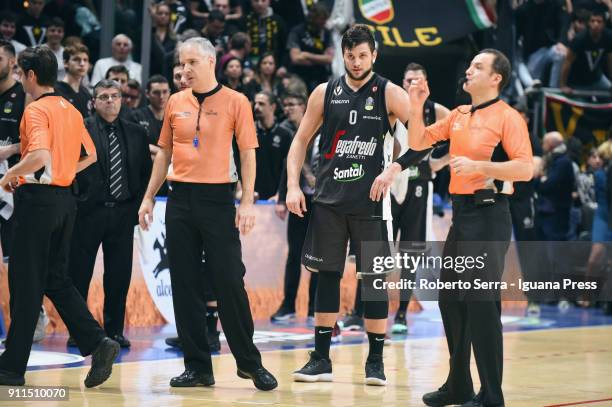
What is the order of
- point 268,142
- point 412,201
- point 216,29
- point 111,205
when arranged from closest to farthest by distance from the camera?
point 111,205, point 412,201, point 268,142, point 216,29

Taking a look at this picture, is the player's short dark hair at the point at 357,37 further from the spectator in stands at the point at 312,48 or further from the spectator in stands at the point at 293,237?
the spectator in stands at the point at 312,48

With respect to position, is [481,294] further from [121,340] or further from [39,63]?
[121,340]

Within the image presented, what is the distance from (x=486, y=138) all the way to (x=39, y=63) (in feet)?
9.44

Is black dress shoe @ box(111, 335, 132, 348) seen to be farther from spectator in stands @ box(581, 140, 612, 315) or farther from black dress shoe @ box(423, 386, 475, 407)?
spectator in stands @ box(581, 140, 612, 315)

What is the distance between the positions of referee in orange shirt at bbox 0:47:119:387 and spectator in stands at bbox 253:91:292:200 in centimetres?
470

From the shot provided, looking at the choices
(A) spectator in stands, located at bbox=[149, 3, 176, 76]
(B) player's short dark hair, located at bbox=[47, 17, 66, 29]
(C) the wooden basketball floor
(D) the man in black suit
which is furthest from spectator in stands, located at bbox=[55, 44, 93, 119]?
(A) spectator in stands, located at bbox=[149, 3, 176, 76]

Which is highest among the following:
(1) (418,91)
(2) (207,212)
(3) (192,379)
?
(1) (418,91)

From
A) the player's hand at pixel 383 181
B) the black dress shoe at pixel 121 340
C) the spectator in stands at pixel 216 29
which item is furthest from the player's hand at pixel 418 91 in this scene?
the spectator in stands at pixel 216 29

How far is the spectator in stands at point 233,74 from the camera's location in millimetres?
13398

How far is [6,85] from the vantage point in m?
9.38

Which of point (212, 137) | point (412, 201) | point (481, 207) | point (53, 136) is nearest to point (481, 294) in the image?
point (481, 207)

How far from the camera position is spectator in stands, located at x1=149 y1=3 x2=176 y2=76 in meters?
14.2

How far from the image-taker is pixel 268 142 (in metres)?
12.2

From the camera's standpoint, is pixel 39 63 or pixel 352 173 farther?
pixel 352 173
